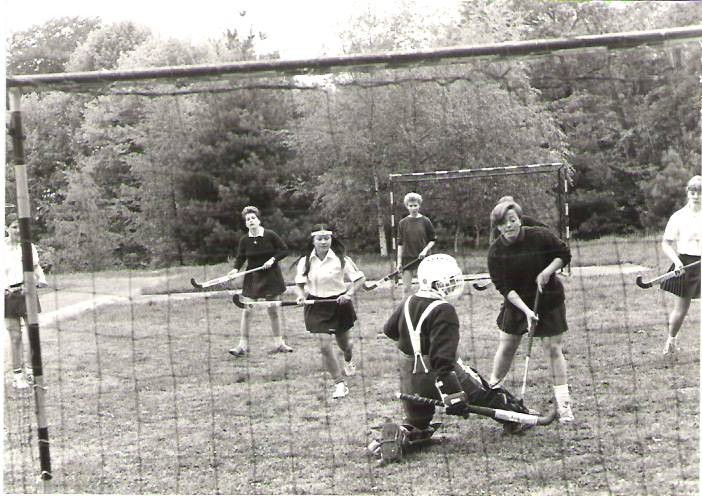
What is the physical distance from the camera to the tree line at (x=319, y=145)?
6199 millimetres

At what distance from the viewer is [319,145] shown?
7648 millimetres

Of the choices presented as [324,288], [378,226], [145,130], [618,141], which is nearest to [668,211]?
[618,141]

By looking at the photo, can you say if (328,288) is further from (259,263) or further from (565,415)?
(565,415)

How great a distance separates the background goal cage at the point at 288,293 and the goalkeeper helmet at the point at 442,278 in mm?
892

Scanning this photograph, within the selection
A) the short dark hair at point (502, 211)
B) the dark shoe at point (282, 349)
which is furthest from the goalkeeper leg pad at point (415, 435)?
the dark shoe at point (282, 349)

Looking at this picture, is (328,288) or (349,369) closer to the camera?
(328,288)

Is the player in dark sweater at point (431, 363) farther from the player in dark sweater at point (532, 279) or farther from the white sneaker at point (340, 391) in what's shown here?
the white sneaker at point (340, 391)

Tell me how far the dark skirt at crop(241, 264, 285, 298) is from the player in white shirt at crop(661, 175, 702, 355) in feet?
10.7

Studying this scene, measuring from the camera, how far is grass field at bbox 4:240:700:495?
4.05 metres

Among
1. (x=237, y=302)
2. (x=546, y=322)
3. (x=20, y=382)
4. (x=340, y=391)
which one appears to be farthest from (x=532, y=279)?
(x=20, y=382)

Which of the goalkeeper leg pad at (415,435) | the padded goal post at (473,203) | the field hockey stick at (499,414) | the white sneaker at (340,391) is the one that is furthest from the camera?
the padded goal post at (473,203)

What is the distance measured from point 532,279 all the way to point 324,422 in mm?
1599

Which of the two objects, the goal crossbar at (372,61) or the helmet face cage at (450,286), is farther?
the helmet face cage at (450,286)

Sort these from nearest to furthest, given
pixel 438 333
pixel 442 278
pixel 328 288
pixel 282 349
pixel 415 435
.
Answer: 1. pixel 438 333
2. pixel 442 278
3. pixel 415 435
4. pixel 328 288
5. pixel 282 349
